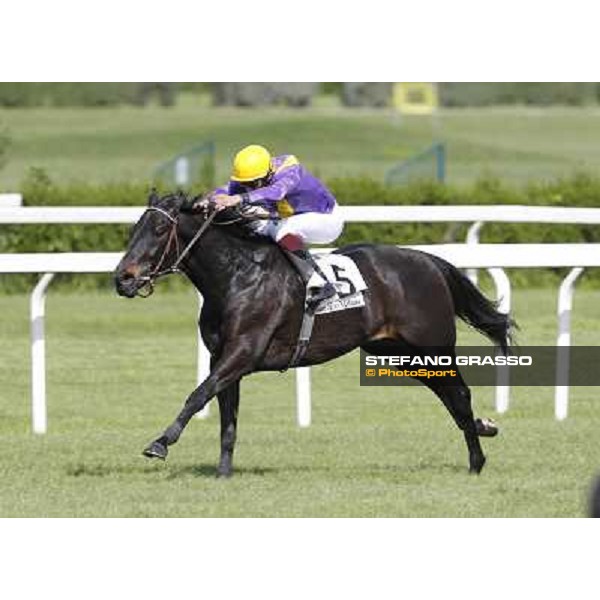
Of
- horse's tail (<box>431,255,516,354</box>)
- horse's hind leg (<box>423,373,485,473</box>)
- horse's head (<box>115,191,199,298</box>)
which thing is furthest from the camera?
horse's tail (<box>431,255,516,354</box>)

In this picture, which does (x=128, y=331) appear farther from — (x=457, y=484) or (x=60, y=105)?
(x=60, y=105)

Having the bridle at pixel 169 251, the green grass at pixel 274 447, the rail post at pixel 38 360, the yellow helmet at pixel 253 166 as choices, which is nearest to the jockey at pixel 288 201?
the yellow helmet at pixel 253 166

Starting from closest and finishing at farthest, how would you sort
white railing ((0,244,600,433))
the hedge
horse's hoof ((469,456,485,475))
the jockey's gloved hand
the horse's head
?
the horse's head < the jockey's gloved hand < horse's hoof ((469,456,485,475)) < white railing ((0,244,600,433)) < the hedge

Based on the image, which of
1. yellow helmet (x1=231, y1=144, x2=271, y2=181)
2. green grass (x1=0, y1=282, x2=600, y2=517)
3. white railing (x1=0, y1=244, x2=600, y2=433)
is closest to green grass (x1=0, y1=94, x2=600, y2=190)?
green grass (x1=0, y1=282, x2=600, y2=517)

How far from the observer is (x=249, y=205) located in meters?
8.72

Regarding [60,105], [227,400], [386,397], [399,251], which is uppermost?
[399,251]

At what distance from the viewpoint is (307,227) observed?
352 inches

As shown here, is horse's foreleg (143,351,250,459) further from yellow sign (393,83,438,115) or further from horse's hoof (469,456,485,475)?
yellow sign (393,83,438,115)

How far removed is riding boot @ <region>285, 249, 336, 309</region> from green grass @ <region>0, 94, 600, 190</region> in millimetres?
19371

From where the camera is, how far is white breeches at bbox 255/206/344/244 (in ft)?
29.2

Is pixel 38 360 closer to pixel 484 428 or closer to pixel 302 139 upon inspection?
pixel 484 428

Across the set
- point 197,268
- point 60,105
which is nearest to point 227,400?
point 197,268

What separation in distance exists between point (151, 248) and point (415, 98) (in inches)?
1443
